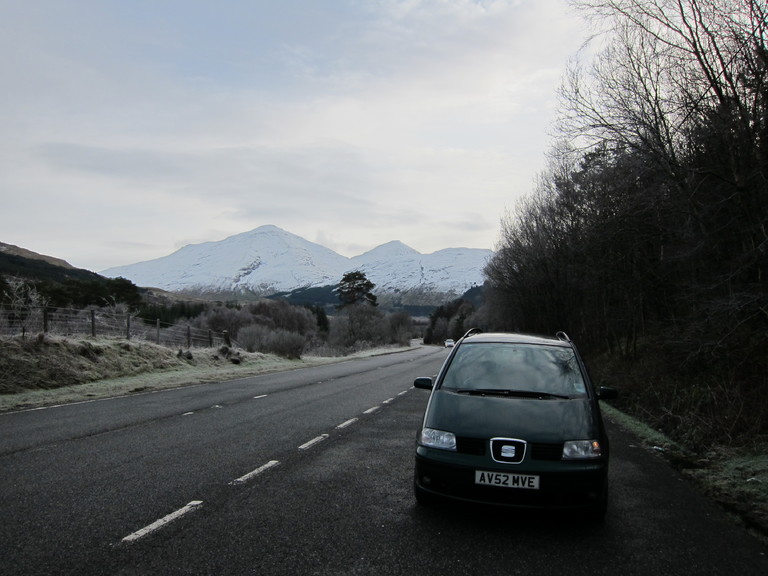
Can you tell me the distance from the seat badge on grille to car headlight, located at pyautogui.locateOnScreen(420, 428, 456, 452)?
0.42 metres

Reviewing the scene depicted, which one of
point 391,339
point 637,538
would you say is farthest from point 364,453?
point 391,339

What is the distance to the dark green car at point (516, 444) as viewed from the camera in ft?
14.9

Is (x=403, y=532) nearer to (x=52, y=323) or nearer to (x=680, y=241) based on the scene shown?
(x=680, y=241)

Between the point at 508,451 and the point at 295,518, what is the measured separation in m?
1.93

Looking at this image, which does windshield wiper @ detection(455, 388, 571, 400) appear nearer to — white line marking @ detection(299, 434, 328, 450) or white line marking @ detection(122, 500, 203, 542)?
white line marking @ detection(122, 500, 203, 542)

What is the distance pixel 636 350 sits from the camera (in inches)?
781

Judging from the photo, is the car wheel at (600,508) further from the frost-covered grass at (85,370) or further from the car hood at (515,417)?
the frost-covered grass at (85,370)

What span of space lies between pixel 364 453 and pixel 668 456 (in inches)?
169

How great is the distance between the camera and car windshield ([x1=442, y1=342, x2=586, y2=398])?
553 centimetres

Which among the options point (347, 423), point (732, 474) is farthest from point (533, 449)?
point (347, 423)

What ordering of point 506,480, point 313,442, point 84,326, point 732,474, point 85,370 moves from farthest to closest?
point 84,326, point 85,370, point 313,442, point 732,474, point 506,480

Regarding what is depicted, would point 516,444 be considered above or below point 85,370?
above

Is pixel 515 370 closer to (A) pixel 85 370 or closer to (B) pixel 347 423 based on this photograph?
(B) pixel 347 423

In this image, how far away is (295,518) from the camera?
4.84 m
